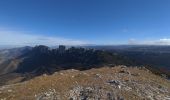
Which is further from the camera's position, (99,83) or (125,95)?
(99,83)

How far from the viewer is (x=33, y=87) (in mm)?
31156

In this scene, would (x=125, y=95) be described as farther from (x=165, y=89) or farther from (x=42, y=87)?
(x=42, y=87)

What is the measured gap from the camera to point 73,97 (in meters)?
28.2

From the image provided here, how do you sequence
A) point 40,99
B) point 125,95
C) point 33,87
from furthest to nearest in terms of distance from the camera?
point 33,87, point 125,95, point 40,99

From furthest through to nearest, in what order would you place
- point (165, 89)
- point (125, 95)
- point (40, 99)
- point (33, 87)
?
point (165, 89) < point (33, 87) < point (125, 95) < point (40, 99)

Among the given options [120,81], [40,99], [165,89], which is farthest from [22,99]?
[165,89]

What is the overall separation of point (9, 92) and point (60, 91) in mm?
6987

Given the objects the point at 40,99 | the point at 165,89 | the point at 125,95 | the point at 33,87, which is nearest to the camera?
the point at 40,99

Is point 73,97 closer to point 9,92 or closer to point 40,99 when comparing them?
point 40,99

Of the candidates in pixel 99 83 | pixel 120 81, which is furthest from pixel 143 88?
pixel 99 83

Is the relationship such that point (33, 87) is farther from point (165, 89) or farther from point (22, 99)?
point (165, 89)

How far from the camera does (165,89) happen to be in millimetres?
33438

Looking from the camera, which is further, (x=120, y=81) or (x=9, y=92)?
(x=120, y=81)

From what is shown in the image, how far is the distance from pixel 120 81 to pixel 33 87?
13.0 meters
